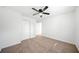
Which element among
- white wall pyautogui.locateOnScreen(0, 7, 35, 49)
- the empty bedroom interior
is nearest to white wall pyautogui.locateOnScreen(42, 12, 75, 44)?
the empty bedroom interior

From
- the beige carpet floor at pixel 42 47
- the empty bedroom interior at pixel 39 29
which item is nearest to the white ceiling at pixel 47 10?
the empty bedroom interior at pixel 39 29

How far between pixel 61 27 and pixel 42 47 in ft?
1.68

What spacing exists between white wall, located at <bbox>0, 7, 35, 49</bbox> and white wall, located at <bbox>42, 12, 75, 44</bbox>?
0.94ft

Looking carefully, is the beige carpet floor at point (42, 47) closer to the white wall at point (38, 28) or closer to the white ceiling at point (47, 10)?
the white wall at point (38, 28)

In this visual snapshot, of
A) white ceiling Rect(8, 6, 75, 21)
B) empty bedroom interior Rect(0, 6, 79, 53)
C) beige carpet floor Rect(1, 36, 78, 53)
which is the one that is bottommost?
beige carpet floor Rect(1, 36, 78, 53)

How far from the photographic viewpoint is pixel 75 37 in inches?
50.1

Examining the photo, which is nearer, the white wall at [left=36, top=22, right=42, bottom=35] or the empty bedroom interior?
the empty bedroom interior

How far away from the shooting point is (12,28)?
1.32m

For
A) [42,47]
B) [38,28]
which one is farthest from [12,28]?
[42,47]

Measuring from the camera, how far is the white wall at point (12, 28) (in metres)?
1.25

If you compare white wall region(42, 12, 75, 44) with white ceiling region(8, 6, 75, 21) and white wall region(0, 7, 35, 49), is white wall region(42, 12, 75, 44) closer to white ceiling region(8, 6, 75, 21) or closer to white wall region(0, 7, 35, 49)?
white ceiling region(8, 6, 75, 21)

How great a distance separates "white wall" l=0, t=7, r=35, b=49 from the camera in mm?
1253

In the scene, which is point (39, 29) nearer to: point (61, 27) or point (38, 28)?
point (38, 28)
